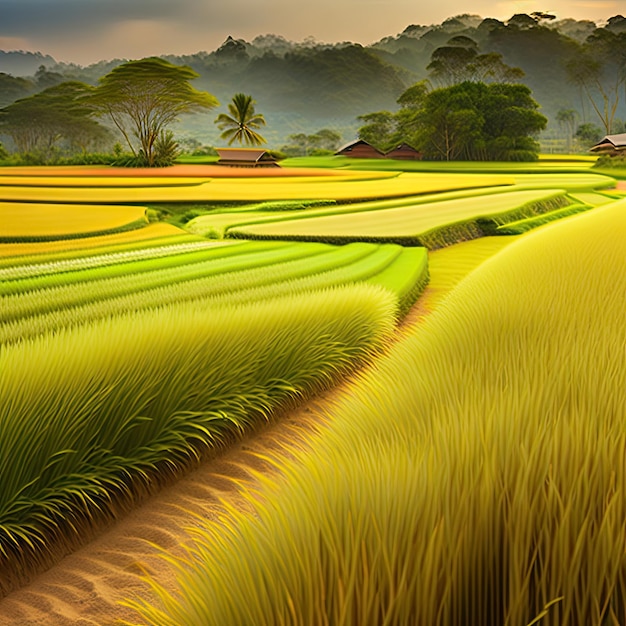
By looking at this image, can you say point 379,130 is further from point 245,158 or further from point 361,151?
point 245,158

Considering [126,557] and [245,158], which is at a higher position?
[245,158]

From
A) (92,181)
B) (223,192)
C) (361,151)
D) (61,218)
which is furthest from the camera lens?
(361,151)

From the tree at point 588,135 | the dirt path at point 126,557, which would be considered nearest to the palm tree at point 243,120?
the tree at point 588,135

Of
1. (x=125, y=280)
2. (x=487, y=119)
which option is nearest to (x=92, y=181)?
(x=125, y=280)

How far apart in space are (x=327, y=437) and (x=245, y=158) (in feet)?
121

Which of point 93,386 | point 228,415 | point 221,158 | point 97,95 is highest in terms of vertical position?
point 97,95

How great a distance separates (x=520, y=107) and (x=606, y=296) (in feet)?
134

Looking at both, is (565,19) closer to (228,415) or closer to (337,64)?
(337,64)

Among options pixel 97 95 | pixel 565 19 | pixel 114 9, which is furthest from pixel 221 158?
pixel 565 19

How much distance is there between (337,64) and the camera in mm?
158375

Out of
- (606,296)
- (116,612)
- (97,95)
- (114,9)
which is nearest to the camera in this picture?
(116,612)

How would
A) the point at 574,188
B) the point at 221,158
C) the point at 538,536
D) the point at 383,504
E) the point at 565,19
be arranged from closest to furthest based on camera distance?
1. the point at 538,536
2. the point at 383,504
3. the point at 574,188
4. the point at 221,158
5. the point at 565,19

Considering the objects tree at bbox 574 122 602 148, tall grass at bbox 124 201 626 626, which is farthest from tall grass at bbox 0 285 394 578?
tree at bbox 574 122 602 148

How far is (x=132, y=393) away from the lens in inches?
129
